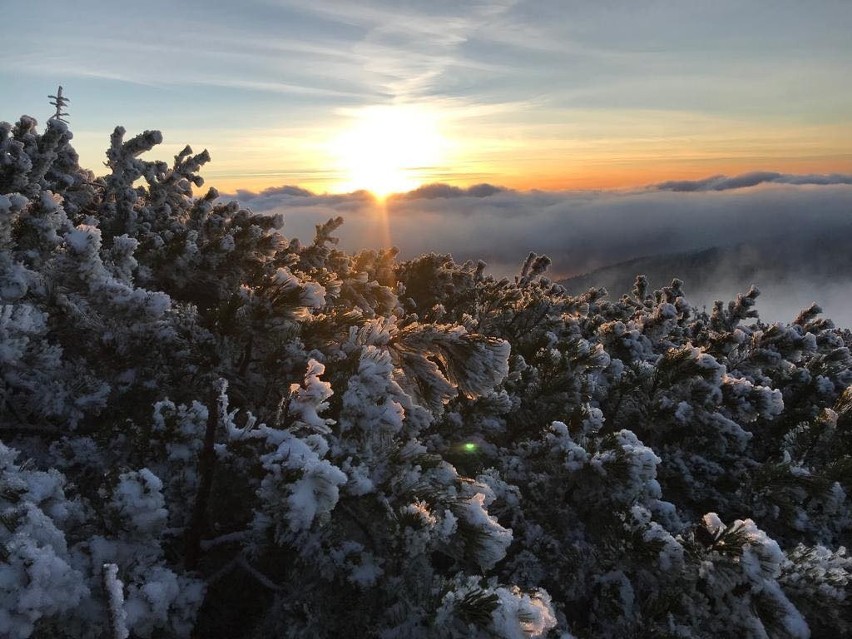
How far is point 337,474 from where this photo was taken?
2994 mm

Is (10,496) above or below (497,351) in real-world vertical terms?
below

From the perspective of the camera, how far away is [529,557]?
19.5ft

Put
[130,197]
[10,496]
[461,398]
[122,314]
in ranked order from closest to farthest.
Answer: [10,496] < [122,314] < [461,398] < [130,197]

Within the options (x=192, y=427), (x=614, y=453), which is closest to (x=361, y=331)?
(x=192, y=427)

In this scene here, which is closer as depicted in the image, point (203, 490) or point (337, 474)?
point (337, 474)

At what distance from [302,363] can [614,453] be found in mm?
3636

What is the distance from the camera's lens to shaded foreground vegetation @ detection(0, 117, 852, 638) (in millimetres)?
3146

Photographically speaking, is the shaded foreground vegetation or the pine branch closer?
the shaded foreground vegetation

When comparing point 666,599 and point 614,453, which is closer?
point 666,599

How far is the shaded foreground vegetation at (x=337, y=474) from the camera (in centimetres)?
315

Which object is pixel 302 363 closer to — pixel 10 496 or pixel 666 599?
pixel 10 496

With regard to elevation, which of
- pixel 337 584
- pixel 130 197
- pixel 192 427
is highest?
pixel 130 197

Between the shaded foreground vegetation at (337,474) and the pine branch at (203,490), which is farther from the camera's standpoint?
the pine branch at (203,490)

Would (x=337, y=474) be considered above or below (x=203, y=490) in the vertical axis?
above
